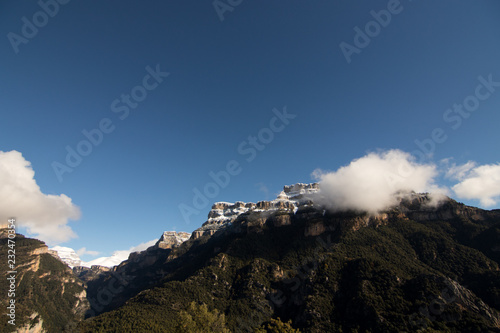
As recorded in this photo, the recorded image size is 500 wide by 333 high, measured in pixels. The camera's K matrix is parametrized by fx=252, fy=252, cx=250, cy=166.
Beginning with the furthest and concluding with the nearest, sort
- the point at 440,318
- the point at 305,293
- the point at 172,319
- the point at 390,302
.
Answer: the point at 305,293, the point at 172,319, the point at 390,302, the point at 440,318

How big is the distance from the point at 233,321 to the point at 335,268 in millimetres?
71791

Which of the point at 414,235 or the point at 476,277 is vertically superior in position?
the point at 414,235

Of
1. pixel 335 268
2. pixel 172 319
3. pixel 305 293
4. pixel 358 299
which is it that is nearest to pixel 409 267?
pixel 335 268

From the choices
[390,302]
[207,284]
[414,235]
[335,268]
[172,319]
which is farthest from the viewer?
[414,235]

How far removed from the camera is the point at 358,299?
130250 mm

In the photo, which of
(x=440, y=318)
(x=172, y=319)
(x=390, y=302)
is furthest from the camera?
(x=172, y=319)

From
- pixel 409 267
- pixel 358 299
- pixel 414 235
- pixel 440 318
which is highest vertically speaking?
pixel 414 235

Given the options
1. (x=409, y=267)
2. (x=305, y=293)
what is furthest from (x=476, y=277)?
(x=305, y=293)

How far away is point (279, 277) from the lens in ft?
611

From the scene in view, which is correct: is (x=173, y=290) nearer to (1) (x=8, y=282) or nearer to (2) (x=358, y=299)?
(2) (x=358, y=299)

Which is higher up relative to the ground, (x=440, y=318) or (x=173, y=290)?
(x=173, y=290)

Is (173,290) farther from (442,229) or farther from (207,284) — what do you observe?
(442,229)

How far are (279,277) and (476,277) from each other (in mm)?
118585

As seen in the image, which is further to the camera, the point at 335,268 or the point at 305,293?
the point at 335,268
